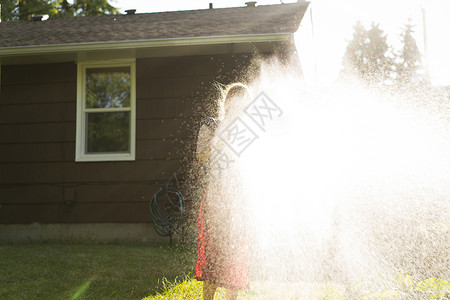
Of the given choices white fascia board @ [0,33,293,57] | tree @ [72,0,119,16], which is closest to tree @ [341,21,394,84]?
tree @ [72,0,119,16]

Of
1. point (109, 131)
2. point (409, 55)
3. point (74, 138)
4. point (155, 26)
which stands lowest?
point (74, 138)

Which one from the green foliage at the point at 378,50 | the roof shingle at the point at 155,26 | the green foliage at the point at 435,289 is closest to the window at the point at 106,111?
the roof shingle at the point at 155,26

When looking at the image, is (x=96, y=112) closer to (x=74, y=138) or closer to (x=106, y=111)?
(x=106, y=111)

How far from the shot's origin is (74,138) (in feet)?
22.1

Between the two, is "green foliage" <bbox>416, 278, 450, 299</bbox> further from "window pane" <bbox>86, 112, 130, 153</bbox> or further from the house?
"window pane" <bbox>86, 112, 130, 153</bbox>

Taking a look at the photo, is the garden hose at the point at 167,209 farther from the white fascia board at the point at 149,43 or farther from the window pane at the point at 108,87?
the white fascia board at the point at 149,43

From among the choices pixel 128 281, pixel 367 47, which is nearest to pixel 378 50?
pixel 367 47

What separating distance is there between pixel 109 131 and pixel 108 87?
2.41 feet

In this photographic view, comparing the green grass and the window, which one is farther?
the window

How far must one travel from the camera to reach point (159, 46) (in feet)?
20.2

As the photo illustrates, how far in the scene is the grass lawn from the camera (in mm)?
3701

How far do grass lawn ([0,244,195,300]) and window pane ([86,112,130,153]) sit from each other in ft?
6.23

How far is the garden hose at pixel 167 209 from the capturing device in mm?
6133

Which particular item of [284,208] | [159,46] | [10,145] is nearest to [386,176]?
[284,208]
